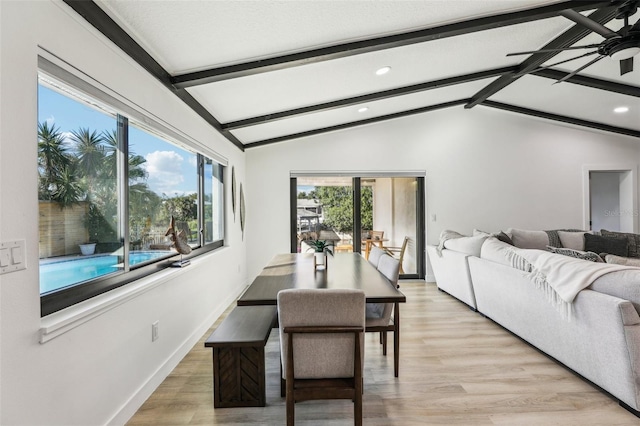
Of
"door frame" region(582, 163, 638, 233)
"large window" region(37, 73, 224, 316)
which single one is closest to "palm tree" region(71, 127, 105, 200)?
"large window" region(37, 73, 224, 316)

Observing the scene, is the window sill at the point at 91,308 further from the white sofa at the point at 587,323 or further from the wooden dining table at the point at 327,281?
the white sofa at the point at 587,323

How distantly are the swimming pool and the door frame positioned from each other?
21.9 ft

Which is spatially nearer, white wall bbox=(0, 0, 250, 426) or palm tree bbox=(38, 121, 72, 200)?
white wall bbox=(0, 0, 250, 426)

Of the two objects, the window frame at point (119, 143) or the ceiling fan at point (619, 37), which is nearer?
the window frame at point (119, 143)

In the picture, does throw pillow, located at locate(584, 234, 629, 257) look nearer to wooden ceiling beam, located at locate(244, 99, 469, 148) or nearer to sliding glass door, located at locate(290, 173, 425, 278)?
sliding glass door, located at locate(290, 173, 425, 278)

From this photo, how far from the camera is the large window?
1.46m

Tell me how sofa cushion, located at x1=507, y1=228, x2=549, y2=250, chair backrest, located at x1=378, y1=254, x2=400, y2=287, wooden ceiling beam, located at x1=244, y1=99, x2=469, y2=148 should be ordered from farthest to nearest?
wooden ceiling beam, located at x1=244, y1=99, x2=469, y2=148 < sofa cushion, located at x1=507, y1=228, x2=549, y2=250 < chair backrest, located at x1=378, y1=254, x2=400, y2=287

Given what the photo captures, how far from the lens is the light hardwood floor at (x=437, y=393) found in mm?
1883

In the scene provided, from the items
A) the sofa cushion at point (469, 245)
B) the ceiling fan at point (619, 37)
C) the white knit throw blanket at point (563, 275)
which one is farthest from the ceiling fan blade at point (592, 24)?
the sofa cushion at point (469, 245)

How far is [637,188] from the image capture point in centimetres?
538

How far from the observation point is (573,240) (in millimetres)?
4422

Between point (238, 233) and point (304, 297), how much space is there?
339cm

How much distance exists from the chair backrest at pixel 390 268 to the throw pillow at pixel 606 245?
134 inches

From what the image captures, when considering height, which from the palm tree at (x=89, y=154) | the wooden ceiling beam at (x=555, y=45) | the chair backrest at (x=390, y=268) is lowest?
the chair backrest at (x=390, y=268)
